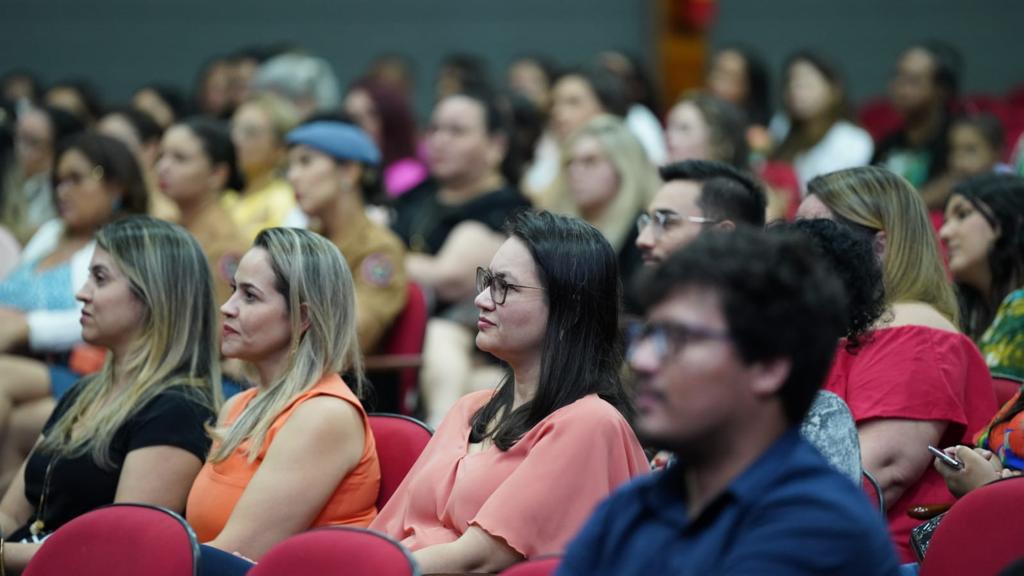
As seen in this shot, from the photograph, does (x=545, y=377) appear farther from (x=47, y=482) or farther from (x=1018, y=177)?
(x=1018, y=177)

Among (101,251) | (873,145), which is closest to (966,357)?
(101,251)

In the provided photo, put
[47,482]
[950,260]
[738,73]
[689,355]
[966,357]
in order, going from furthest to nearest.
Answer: [738,73] < [950,260] < [47,482] < [966,357] < [689,355]

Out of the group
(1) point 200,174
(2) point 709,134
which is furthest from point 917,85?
(1) point 200,174

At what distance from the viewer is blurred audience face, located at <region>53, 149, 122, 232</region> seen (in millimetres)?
4602

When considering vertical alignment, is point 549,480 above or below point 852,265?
below

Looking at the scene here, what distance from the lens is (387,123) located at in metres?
6.75

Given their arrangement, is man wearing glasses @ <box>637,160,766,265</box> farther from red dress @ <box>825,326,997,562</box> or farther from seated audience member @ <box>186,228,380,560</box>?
seated audience member @ <box>186,228,380,560</box>

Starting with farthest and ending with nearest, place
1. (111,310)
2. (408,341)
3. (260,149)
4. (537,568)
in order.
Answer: (260,149)
(408,341)
(111,310)
(537,568)

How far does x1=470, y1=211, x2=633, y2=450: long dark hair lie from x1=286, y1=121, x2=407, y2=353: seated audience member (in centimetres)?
167

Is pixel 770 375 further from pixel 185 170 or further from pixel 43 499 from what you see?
pixel 185 170

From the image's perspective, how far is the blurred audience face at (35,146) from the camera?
6168 mm

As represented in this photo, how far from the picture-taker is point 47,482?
302 cm

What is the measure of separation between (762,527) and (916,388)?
1.26m

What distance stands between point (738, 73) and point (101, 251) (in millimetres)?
5458
